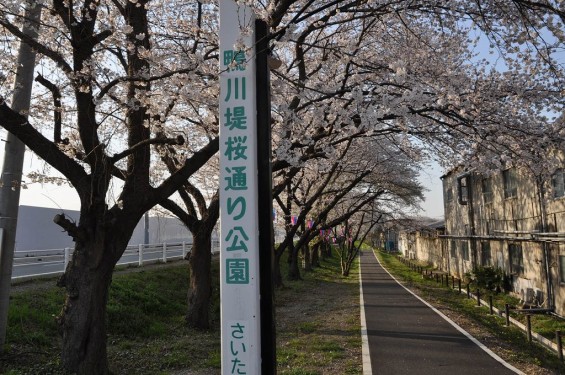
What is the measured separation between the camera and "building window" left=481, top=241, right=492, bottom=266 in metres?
22.5

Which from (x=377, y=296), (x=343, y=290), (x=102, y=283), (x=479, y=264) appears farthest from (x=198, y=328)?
(x=479, y=264)

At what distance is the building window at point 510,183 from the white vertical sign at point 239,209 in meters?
17.6

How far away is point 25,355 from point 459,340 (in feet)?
32.5

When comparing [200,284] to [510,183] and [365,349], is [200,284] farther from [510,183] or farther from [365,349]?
[510,183]

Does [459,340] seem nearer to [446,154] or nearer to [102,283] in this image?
[446,154]

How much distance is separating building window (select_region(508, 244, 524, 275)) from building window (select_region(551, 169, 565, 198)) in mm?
4153

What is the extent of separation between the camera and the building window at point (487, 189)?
22138 millimetres

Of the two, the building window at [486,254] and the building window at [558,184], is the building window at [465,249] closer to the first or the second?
the building window at [486,254]

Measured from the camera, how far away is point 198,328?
11.9 meters

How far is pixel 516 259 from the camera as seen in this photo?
1888cm

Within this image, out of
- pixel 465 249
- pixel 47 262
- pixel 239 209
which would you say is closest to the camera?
pixel 239 209

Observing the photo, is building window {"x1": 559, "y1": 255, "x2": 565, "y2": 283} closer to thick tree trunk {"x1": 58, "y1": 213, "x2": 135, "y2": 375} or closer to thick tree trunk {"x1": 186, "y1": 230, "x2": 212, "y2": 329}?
thick tree trunk {"x1": 186, "y1": 230, "x2": 212, "y2": 329}

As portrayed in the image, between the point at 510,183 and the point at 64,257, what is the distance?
1895 cm

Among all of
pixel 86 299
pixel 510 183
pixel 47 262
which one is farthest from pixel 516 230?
pixel 47 262
